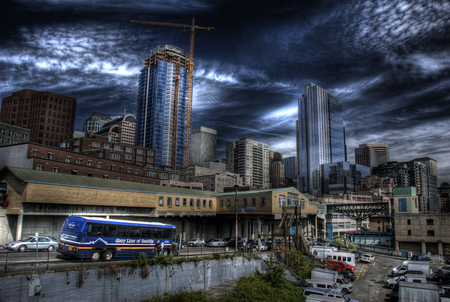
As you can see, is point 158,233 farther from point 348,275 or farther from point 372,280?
point 372,280

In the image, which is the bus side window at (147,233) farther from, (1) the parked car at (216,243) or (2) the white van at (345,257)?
(2) the white van at (345,257)

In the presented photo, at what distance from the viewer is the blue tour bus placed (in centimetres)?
2639

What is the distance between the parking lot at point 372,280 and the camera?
3503 centimetres

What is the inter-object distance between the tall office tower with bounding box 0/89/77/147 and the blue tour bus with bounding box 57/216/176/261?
16625 centimetres

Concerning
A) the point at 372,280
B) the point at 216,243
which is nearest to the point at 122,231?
the point at 216,243

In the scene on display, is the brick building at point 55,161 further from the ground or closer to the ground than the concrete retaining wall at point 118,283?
further from the ground

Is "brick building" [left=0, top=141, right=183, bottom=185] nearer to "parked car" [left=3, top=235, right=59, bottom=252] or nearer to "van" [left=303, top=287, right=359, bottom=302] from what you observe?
"parked car" [left=3, top=235, right=59, bottom=252]

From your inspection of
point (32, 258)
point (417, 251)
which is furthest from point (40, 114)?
point (417, 251)

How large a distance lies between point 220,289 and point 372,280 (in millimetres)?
23347

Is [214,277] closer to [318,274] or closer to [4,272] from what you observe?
[318,274]

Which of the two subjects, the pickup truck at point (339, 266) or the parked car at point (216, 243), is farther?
the parked car at point (216, 243)

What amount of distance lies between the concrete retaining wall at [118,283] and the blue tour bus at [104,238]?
305 cm

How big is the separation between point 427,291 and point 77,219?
31366 mm

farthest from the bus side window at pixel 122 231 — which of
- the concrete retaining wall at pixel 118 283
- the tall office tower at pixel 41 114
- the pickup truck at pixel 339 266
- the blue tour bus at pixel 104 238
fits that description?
the tall office tower at pixel 41 114
